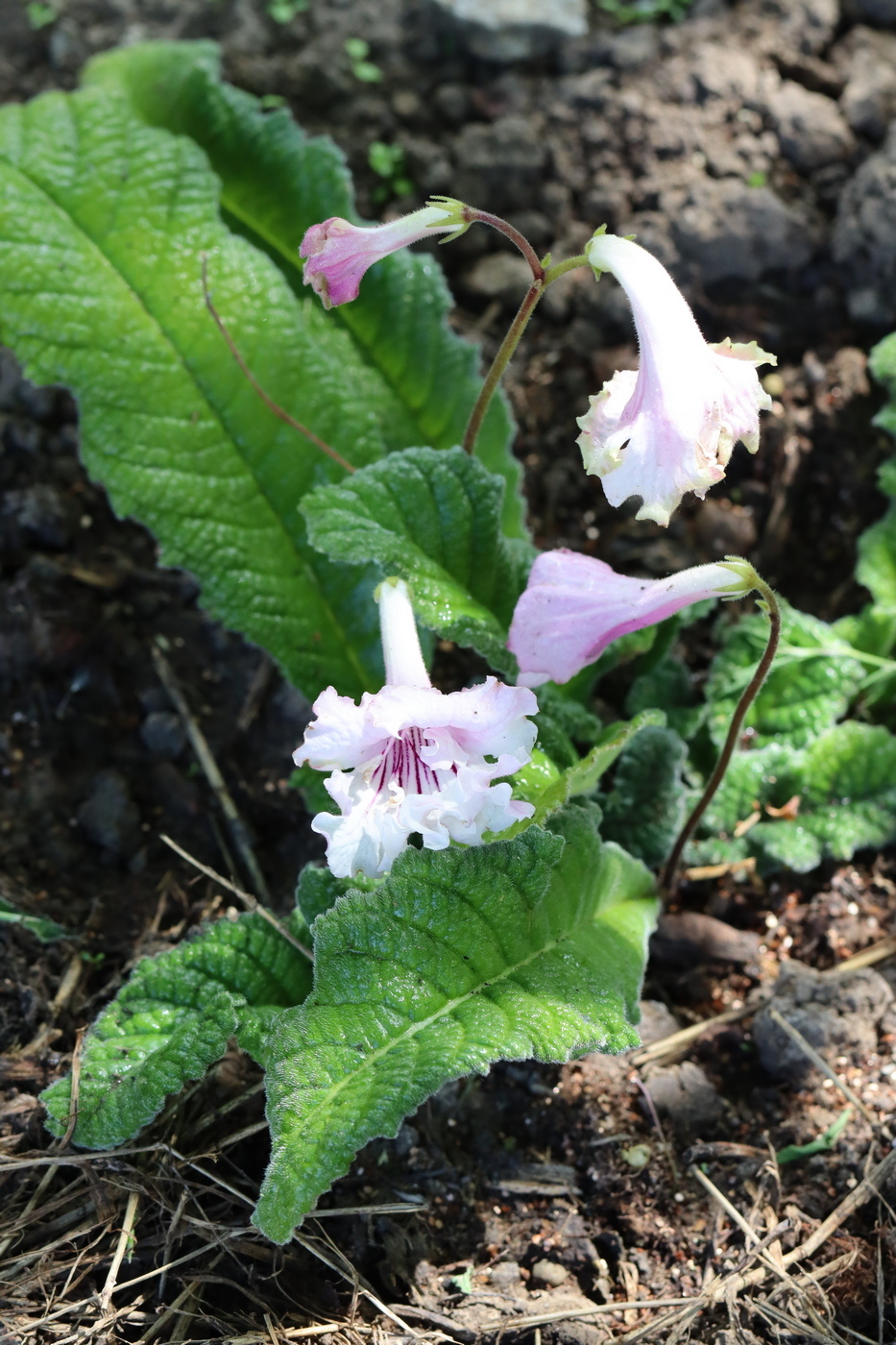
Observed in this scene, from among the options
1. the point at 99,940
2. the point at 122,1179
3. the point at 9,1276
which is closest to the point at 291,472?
the point at 99,940

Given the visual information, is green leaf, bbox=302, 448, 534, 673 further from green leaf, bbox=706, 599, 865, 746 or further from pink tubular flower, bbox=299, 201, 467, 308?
green leaf, bbox=706, 599, 865, 746

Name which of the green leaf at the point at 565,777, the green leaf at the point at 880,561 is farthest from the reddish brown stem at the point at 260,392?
the green leaf at the point at 880,561

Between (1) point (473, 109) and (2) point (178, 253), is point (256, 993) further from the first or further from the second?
(1) point (473, 109)

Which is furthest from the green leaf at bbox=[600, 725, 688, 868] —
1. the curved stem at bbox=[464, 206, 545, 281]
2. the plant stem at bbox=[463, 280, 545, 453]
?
the curved stem at bbox=[464, 206, 545, 281]

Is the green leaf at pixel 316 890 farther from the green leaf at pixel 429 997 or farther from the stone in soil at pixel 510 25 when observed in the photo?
the stone in soil at pixel 510 25

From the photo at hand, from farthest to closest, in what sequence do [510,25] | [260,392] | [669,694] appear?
[510,25], [669,694], [260,392]

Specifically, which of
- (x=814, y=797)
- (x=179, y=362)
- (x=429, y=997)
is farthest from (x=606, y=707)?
(x=179, y=362)

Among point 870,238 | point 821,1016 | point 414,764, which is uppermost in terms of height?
point 870,238

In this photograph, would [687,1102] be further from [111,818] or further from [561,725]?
[111,818]
